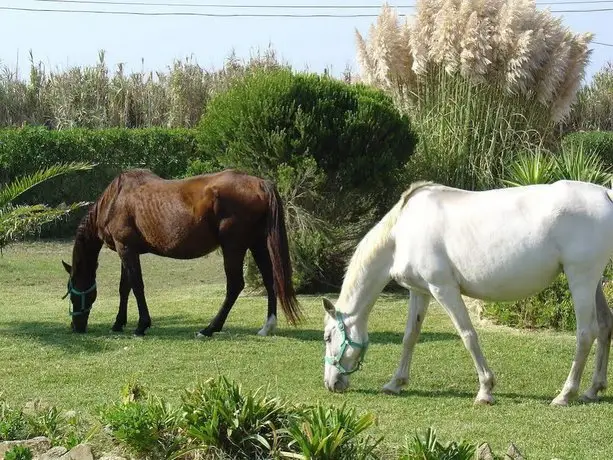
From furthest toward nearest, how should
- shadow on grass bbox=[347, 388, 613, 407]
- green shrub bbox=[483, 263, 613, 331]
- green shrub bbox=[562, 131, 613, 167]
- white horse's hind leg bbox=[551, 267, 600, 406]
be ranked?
1. green shrub bbox=[562, 131, 613, 167]
2. green shrub bbox=[483, 263, 613, 331]
3. shadow on grass bbox=[347, 388, 613, 407]
4. white horse's hind leg bbox=[551, 267, 600, 406]

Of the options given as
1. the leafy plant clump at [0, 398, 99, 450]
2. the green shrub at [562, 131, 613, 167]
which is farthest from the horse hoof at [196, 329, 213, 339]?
the green shrub at [562, 131, 613, 167]

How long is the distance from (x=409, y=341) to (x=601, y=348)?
1562 millimetres

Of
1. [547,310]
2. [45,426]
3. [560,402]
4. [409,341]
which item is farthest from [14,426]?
[547,310]

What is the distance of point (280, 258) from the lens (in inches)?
414

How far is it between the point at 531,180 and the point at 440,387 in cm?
529

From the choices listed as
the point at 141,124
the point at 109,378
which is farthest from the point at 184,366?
the point at 141,124

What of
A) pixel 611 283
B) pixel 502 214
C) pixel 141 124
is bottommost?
pixel 611 283

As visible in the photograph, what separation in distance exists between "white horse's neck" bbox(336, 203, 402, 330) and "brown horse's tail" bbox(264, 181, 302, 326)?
236 cm

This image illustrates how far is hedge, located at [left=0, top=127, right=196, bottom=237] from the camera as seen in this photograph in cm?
2117

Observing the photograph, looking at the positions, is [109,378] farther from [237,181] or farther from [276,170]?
[276,170]

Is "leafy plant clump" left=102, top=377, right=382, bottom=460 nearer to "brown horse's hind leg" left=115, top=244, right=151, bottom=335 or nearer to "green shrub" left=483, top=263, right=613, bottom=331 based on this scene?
"brown horse's hind leg" left=115, top=244, right=151, bottom=335

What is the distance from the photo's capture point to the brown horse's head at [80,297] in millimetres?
11312

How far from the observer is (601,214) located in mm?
7477

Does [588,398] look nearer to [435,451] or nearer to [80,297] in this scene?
[435,451]
